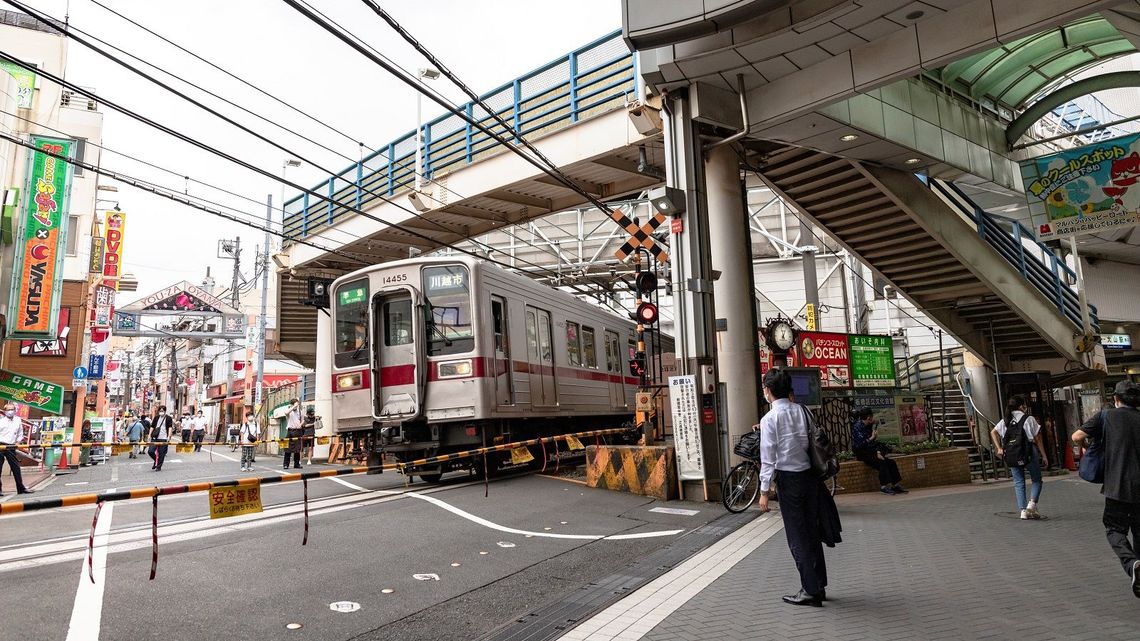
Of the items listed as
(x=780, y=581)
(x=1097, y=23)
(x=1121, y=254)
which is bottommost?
(x=780, y=581)

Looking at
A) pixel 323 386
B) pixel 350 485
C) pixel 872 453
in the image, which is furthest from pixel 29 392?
pixel 872 453

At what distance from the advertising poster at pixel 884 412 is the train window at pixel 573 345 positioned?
530 cm

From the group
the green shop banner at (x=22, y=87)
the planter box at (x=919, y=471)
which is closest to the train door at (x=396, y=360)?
the planter box at (x=919, y=471)

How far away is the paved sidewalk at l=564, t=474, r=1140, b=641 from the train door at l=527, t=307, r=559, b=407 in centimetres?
618

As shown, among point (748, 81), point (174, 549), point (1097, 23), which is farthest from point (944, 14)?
point (174, 549)

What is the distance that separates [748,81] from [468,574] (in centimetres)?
811

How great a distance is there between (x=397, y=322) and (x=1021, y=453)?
339 inches

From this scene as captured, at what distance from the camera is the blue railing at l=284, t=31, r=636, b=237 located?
13.5 m

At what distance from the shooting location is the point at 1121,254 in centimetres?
2128

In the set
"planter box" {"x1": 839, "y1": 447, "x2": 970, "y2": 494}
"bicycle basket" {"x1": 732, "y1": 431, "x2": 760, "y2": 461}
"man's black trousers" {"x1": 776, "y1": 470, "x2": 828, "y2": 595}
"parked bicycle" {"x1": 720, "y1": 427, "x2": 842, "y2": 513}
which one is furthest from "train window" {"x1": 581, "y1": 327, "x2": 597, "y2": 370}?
"man's black trousers" {"x1": 776, "y1": 470, "x2": 828, "y2": 595}

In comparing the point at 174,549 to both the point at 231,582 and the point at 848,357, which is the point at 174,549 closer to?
the point at 231,582

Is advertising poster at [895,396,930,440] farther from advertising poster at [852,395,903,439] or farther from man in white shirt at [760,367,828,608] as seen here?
man in white shirt at [760,367,828,608]

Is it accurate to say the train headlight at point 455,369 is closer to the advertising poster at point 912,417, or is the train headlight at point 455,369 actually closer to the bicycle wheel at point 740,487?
the bicycle wheel at point 740,487

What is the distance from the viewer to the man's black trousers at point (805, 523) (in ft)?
15.0
